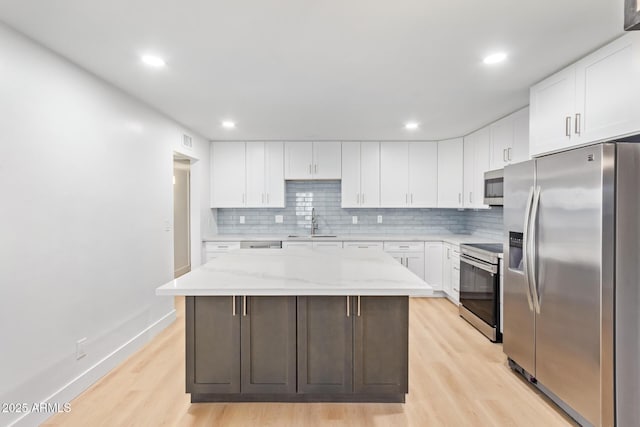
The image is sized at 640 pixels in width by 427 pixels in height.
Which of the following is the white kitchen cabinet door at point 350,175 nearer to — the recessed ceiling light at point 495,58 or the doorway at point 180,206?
the doorway at point 180,206

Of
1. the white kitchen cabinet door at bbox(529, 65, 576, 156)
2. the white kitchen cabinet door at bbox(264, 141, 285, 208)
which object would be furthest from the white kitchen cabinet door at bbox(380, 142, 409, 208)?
Result: the white kitchen cabinet door at bbox(529, 65, 576, 156)

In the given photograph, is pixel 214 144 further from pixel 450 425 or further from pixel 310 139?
pixel 450 425

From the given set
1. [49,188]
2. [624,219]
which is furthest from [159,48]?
[624,219]

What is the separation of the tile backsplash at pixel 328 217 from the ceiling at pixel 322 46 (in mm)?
2168

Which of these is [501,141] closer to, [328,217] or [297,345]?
[328,217]

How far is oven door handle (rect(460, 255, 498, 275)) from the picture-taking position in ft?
10.7

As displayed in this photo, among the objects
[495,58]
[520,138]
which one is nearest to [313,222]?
[520,138]

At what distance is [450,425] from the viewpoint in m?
2.06

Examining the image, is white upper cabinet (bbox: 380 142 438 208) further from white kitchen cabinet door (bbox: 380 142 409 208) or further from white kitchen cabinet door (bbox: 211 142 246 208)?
white kitchen cabinet door (bbox: 211 142 246 208)

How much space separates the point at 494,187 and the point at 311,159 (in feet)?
8.44

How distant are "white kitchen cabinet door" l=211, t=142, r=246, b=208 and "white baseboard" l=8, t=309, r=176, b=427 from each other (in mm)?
2053

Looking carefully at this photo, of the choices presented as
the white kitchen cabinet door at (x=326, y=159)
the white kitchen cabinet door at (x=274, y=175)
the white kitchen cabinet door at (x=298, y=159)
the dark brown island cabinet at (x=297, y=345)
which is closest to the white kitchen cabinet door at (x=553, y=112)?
the dark brown island cabinet at (x=297, y=345)

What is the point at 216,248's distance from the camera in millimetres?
4910

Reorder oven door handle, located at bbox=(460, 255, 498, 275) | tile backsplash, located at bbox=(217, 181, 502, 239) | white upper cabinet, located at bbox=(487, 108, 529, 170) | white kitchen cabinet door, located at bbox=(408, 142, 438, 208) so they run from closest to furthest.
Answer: oven door handle, located at bbox=(460, 255, 498, 275)
white upper cabinet, located at bbox=(487, 108, 529, 170)
white kitchen cabinet door, located at bbox=(408, 142, 438, 208)
tile backsplash, located at bbox=(217, 181, 502, 239)
